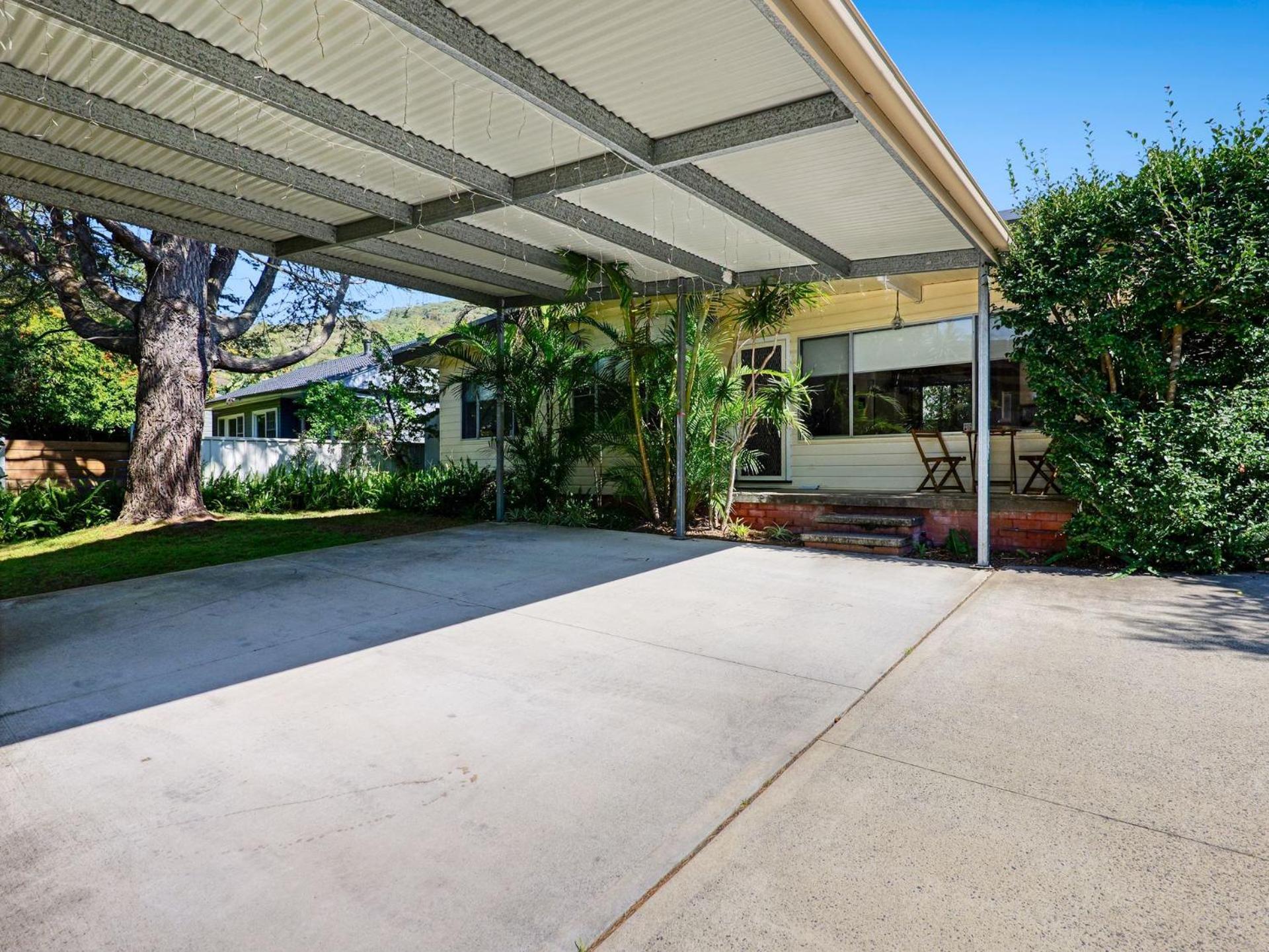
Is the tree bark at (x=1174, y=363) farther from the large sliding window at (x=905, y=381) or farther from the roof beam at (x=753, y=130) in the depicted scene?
the roof beam at (x=753, y=130)

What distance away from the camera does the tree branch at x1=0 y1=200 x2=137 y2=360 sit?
9867mm

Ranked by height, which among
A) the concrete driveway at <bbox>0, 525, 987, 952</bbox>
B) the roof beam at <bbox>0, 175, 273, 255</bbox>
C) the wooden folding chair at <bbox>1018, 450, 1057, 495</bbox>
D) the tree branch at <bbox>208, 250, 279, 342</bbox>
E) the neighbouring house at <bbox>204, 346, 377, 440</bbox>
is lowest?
the concrete driveway at <bbox>0, 525, 987, 952</bbox>

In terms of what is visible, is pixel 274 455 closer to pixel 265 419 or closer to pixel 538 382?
pixel 538 382

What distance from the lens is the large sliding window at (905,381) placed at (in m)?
7.87

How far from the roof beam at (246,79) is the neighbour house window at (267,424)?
1768 centimetres

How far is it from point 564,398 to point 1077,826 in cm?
840

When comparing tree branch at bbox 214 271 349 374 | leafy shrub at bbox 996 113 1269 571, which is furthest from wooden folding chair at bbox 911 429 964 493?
tree branch at bbox 214 271 349 374

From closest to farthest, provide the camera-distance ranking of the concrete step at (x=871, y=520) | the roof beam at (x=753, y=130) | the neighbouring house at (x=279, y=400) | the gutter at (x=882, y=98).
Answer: the gutter at (x=882, y=98), the roof beam at (x=753, y=130), the concrete step at (x=871, y=520), the neighbouring house at (x=279, y=400)

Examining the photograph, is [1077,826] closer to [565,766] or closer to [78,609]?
[565,766]

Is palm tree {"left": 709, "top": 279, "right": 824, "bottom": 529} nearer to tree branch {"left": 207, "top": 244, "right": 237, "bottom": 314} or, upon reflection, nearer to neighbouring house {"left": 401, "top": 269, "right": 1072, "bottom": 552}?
neighbouring house {"left": 401, "top": 269, "right": 1072, "bottom": 552}

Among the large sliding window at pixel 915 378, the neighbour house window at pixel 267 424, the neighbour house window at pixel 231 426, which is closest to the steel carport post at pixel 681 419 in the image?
the large sliding window at pixel 915 378

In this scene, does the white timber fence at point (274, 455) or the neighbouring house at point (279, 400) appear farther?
the neighbouring house at point (279, 400)

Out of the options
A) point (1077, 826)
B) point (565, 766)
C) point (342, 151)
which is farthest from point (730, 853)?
point (342, 151)

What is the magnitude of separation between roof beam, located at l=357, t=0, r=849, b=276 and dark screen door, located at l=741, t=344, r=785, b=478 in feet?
14.9
